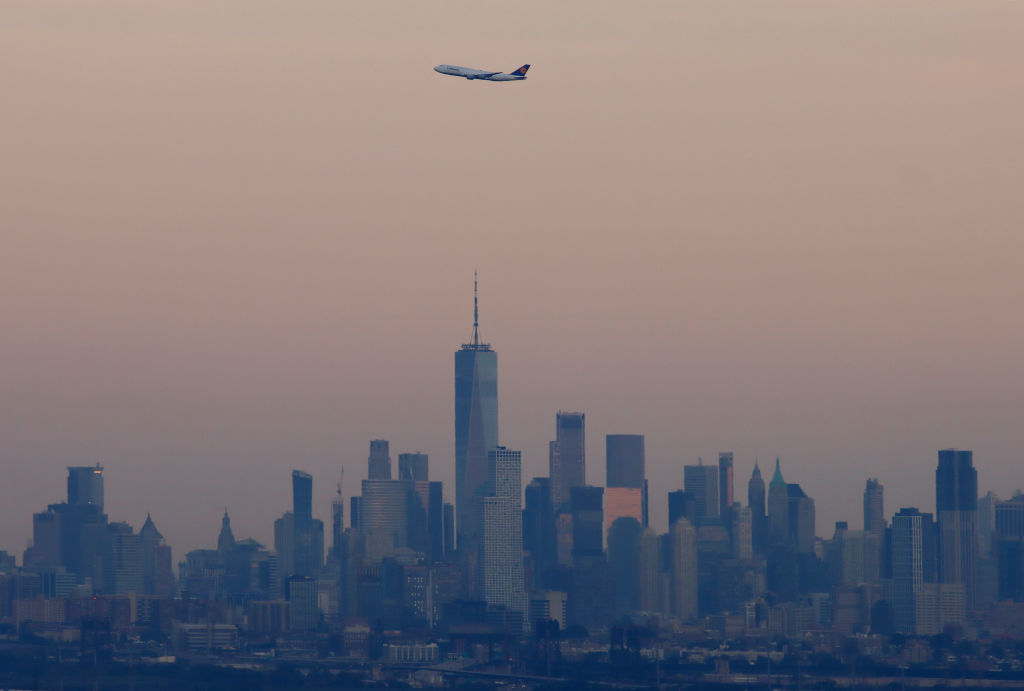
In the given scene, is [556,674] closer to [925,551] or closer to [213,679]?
[213,679]

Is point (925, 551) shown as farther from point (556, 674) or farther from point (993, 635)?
point (556, 674)

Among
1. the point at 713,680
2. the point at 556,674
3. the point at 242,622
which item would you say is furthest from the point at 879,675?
the point at 242,622

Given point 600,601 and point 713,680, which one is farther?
point 600,601

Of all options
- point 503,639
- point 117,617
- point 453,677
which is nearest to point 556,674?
point 453,677

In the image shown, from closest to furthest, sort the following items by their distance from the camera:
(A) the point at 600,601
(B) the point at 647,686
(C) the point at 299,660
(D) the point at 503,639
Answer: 1. (B) the point at 647,686
2. (C) the point at 299,660
3. (D) the point at 503,639
4. (A) the point at 600,601

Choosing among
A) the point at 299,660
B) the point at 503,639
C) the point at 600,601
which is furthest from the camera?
the point at 600,601

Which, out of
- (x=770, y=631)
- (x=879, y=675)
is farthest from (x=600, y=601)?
(x=879, y=675)

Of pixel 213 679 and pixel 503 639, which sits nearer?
pixel 213 679

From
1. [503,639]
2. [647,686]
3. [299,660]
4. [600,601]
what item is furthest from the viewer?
[600,601]
